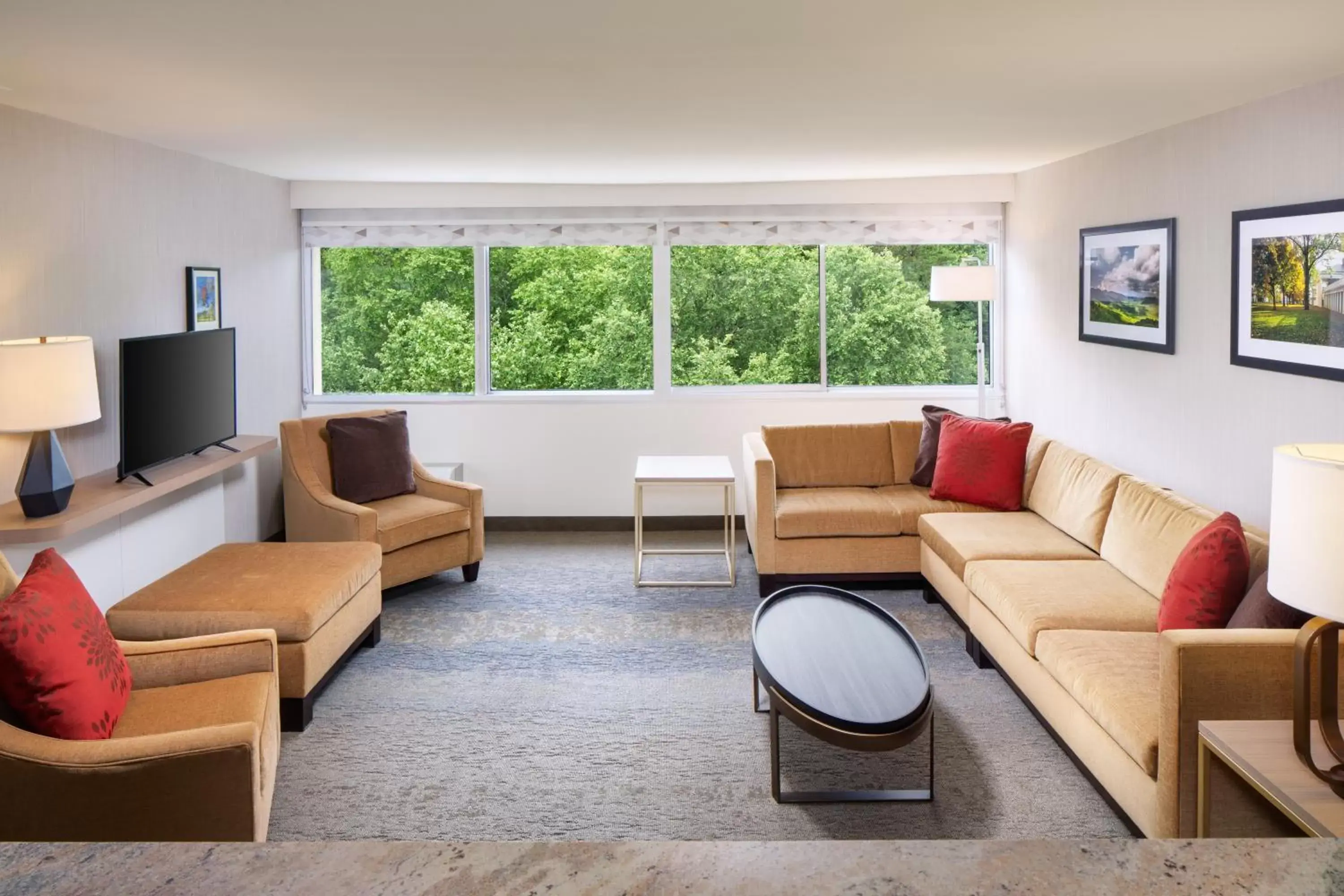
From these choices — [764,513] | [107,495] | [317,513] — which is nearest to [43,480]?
[107,495]

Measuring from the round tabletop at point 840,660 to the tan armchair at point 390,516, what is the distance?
2238 mm

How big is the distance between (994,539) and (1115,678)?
6.13 feet

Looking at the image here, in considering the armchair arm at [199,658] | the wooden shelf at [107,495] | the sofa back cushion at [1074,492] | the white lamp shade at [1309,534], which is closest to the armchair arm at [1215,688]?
the white lamp shade at [1309,534]

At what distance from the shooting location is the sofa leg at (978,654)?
477cm

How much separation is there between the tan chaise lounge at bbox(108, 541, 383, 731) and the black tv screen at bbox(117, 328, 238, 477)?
541mm

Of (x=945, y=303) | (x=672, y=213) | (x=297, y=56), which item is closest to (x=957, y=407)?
(x=945, y=303)

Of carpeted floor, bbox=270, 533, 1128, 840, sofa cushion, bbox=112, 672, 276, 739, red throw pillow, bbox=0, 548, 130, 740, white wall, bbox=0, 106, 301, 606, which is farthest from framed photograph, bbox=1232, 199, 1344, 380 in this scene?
white wall, bbox=0, 106, 301, 606

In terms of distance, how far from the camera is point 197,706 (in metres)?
3.22

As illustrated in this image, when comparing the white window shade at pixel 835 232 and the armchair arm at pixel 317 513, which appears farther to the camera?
the white window shade at pixel 835 232

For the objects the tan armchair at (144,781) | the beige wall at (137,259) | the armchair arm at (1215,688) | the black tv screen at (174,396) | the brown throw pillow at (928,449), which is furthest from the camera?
the brown throw pillow at (928,449)

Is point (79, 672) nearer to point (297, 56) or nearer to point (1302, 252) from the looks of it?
point (297, 56)

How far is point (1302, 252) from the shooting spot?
4.08m

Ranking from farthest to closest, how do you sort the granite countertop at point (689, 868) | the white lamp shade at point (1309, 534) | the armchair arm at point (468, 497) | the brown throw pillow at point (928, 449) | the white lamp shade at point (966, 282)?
the white lamp shade at point (966, 282)
the brown throw pillow at point (928, 449)
the armchair arm at point (468, 497)
the white lamp shade at point (1309, 534)
the granite countertop at point (689, 868)

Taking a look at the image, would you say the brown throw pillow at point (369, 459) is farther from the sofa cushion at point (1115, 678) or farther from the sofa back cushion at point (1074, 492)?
the sofa cushion at point (1115, 678)
